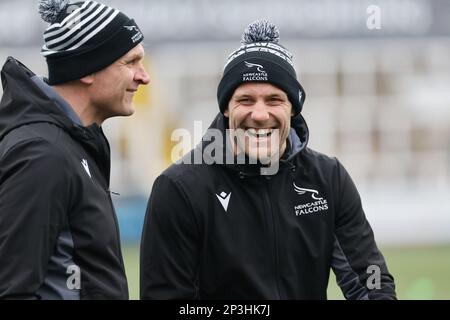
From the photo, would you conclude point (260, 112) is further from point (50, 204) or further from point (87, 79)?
point (50, 204)

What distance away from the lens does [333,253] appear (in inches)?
163

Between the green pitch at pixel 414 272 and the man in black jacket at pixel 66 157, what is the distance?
19.0 ft

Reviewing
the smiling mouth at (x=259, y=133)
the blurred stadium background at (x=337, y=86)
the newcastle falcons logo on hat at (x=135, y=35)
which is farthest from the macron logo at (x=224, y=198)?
the blurred stadium background at (x=337, y=86)

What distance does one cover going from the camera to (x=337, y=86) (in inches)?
688

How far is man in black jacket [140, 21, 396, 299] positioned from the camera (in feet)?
12.9

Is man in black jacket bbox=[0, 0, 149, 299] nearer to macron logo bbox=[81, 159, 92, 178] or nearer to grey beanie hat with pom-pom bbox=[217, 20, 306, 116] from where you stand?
macron logo bbox=[81, 159, 92, 178]

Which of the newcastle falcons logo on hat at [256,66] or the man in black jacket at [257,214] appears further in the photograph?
the newcastle falcons logo on hat at [256,66]

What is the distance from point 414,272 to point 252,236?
8.20 m

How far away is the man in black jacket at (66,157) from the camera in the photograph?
10.9 ft

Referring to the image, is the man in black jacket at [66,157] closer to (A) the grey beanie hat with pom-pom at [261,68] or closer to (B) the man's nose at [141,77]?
(B) the man's nose at [141,77]

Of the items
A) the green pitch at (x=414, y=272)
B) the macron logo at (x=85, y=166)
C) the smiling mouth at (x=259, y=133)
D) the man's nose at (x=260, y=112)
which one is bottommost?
the green pitch at (x=414, y=272)

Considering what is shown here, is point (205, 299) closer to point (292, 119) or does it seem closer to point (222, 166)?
point (222, 166)

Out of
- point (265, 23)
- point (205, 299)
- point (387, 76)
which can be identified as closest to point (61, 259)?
point (205, 299)
